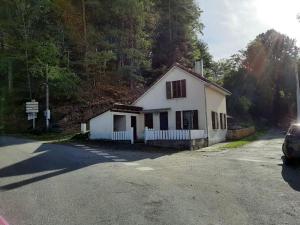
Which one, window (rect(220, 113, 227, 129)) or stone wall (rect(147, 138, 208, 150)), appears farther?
window (rect(220, 113, 227, 129))

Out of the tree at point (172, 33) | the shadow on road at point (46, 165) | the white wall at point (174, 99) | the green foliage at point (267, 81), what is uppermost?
the tree at point (172, 33)

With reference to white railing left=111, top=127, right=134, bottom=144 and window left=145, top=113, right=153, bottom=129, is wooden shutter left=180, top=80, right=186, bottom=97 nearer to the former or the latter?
window left=145, top=113, right=153, bottom=129

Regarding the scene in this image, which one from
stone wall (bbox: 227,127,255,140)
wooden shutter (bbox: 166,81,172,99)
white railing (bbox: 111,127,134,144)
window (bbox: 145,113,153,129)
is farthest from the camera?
stone wall (bbox: 227,127,255,140)

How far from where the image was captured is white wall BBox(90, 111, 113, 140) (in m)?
28.3

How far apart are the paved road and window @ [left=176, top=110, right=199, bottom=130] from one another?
13714mm

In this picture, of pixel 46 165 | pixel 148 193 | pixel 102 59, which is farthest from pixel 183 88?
pixel 148 193

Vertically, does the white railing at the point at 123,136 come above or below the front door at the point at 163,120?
below

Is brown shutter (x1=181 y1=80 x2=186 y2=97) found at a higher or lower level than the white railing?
higher

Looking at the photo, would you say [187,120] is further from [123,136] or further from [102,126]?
[102,126]

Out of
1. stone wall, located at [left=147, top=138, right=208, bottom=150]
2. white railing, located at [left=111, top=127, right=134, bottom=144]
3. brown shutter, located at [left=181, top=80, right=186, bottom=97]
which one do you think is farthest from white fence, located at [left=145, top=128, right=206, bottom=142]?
brown shutter, located at [left=181, top=80, right=186, bottom=97]

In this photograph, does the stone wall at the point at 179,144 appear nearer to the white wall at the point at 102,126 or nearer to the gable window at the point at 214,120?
the white wall at the point at 102,126

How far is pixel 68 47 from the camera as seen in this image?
42719mm

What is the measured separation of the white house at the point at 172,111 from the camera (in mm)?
28625

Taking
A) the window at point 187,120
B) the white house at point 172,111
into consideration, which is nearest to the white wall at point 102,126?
the white house at point 172,111
